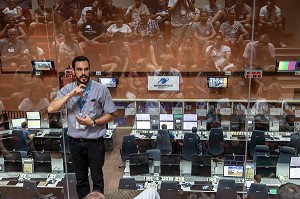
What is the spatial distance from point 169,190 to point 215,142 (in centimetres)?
297

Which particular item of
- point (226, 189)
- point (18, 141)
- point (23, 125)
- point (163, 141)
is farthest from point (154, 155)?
point (23, 125)

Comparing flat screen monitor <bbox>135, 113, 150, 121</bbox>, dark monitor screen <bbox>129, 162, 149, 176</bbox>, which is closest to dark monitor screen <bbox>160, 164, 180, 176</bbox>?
dark monitor screen <bbox>129, 162, 149, 176</bbox>

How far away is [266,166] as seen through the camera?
7426mm

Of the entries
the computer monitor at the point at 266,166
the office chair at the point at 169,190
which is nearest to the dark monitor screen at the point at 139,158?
the office chair at the point at 169,190

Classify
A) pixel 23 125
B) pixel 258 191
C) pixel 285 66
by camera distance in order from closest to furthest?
1. pixel 258 191
2. pixel 23 125
3. pixel 285 66

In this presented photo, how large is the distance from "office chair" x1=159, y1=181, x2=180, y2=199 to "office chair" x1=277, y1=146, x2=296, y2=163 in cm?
234

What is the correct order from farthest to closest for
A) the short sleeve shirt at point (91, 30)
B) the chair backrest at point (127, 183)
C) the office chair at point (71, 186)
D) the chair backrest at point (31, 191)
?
1. the short sleeve shirt at point (91, 30)
2. the chair backrest at point (127, 183)
3. the chair backrest at point (31, 191)
4. the office chair at point (71, 186)

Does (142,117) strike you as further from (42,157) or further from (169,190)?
(169,190)

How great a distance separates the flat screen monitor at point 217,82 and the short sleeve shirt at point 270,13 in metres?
2.23

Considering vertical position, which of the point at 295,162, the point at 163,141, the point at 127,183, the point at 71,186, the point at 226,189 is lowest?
the point at 226,189

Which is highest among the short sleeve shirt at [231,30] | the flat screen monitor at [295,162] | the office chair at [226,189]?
the short sleeve shirt at [231,30]

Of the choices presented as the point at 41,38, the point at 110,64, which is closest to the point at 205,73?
the point at 110,64

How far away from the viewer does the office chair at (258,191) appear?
620 centimetres

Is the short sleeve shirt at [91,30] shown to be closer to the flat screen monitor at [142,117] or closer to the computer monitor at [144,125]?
the flat screen monitor at [142,117]
